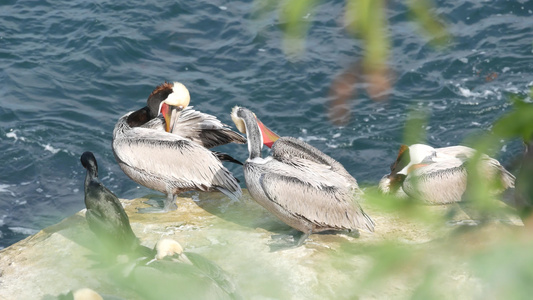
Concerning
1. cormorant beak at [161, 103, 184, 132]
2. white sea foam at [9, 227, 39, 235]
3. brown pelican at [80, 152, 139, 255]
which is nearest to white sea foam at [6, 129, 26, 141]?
white sea foam at [9, 227, 39, 235]

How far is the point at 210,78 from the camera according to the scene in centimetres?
1197

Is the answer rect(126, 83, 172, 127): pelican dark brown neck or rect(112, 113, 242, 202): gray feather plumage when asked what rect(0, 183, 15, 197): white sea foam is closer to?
rect(126, 83, 172, 127): pelican dark brown neck

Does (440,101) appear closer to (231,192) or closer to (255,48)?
(255,48)

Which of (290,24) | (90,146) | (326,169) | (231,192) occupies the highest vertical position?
(290,24)

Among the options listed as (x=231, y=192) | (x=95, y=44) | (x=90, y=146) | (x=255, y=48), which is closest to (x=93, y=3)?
(x=95, y=44)

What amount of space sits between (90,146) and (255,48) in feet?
12.5

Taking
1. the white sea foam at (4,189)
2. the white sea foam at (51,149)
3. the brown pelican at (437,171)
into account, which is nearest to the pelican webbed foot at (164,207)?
the brown pelican at (437,171)

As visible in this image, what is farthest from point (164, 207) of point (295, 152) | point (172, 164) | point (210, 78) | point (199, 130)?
point (210, 78)

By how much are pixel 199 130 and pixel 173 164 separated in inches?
27.7

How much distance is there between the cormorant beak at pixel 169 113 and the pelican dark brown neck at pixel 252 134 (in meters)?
1.02

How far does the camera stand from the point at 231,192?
664 cm

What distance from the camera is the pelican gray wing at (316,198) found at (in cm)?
561

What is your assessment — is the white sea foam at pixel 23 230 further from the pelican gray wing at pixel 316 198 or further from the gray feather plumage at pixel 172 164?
the pelican gray wing at pixel 316 198

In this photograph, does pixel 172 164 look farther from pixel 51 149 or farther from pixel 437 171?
pixel 51 149
